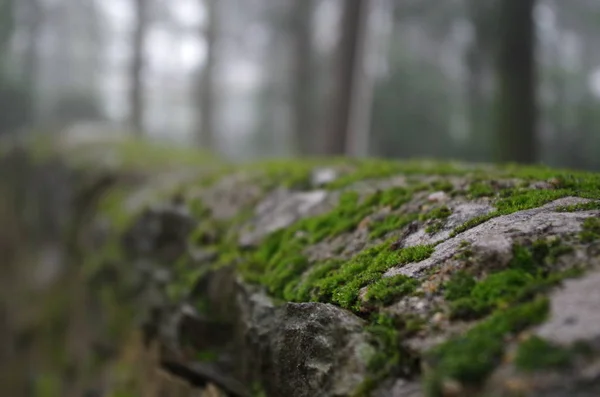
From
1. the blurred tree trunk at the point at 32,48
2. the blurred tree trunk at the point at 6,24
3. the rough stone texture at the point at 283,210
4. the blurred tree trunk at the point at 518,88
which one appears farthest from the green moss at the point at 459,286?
the blurred tree trunk at the point at 32,48

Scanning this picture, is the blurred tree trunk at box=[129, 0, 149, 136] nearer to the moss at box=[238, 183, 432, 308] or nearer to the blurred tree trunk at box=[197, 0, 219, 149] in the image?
the blurred tree trunk at box=[197, 0, 219, 149]

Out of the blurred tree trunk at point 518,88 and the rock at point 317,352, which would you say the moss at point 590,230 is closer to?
the rock at point 317,352

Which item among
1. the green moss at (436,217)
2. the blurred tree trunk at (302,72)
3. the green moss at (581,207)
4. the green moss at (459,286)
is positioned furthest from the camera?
the blurred tree trunk at (302,72)

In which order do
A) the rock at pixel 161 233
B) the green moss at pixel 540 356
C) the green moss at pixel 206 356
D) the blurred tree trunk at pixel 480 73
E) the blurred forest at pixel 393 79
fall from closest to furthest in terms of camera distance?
the green moss at pixel 540 356, the green moss at pixel 206 356, the rock at pixel 161 233, the blurred forest at pixel 393 79, the blurred tree trunk at pixel 480 73

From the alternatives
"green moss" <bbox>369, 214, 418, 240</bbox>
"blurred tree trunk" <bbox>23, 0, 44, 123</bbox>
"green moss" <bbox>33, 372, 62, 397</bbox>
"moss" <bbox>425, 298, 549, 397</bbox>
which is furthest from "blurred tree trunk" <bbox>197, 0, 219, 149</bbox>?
"moss" <bbox>425, 298, 549, 397</bbox>

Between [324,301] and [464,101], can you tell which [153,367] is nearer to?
[324,301]

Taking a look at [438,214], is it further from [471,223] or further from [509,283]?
[509,283]

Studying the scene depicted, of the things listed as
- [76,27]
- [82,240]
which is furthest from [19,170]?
[76,27]
